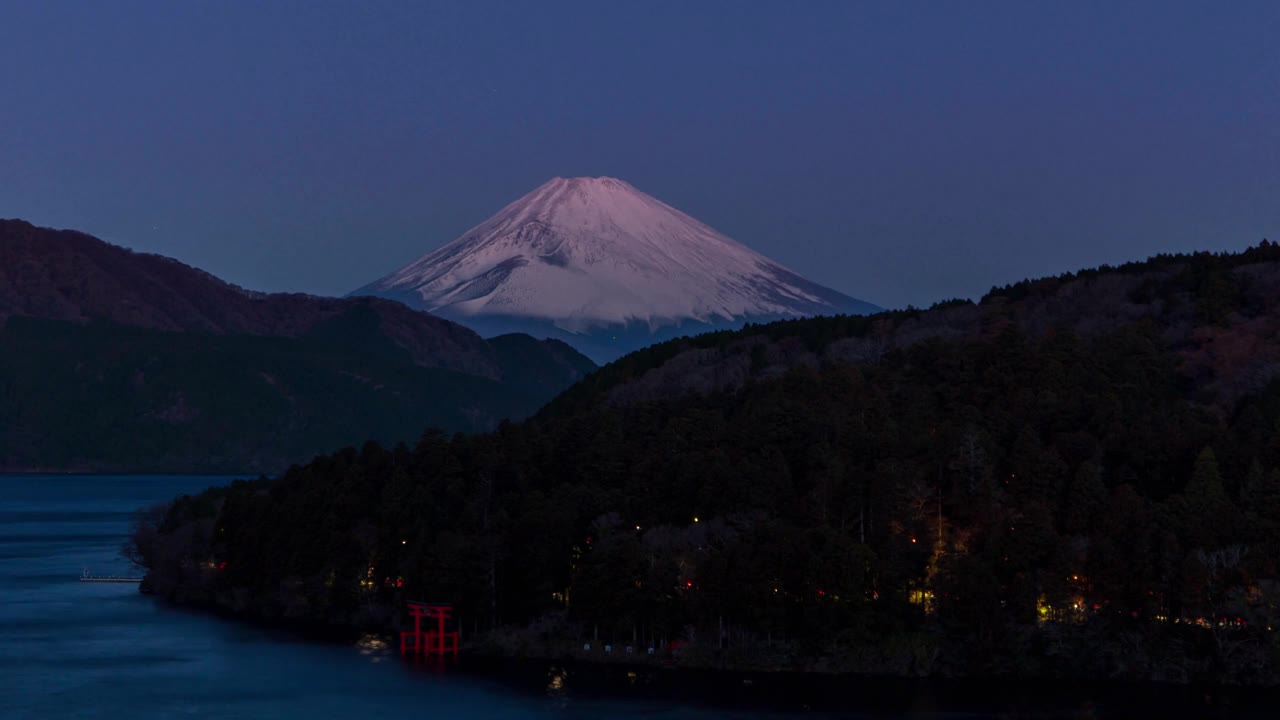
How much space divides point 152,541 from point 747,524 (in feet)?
115

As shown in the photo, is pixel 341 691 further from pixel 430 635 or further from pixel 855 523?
pixel 855 523

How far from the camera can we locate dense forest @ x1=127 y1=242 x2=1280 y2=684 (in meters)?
51.4

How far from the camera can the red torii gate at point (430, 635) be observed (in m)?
57.1

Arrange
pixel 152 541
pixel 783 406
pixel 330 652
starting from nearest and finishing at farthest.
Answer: pixel 330 652
pixel 783 406
pixel 152 541

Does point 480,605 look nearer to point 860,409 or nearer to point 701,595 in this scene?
point 701,595

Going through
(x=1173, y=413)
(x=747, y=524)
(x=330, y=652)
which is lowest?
(x=330, y=652)

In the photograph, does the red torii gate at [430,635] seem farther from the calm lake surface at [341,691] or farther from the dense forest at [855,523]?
the calm lake surface at [341,691]

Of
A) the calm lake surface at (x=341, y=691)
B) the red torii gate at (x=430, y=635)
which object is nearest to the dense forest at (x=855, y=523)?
the red torii gate at (x=430, y=635)

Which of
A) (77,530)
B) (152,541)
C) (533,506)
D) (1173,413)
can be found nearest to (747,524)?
(533,506)

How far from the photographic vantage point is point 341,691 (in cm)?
5053

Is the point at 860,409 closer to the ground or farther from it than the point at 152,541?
farther from it

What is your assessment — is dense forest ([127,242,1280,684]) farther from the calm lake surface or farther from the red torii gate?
the calm lake surface

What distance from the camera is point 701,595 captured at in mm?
52750

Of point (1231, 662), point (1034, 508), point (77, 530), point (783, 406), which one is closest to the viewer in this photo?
point (1231, 662)
